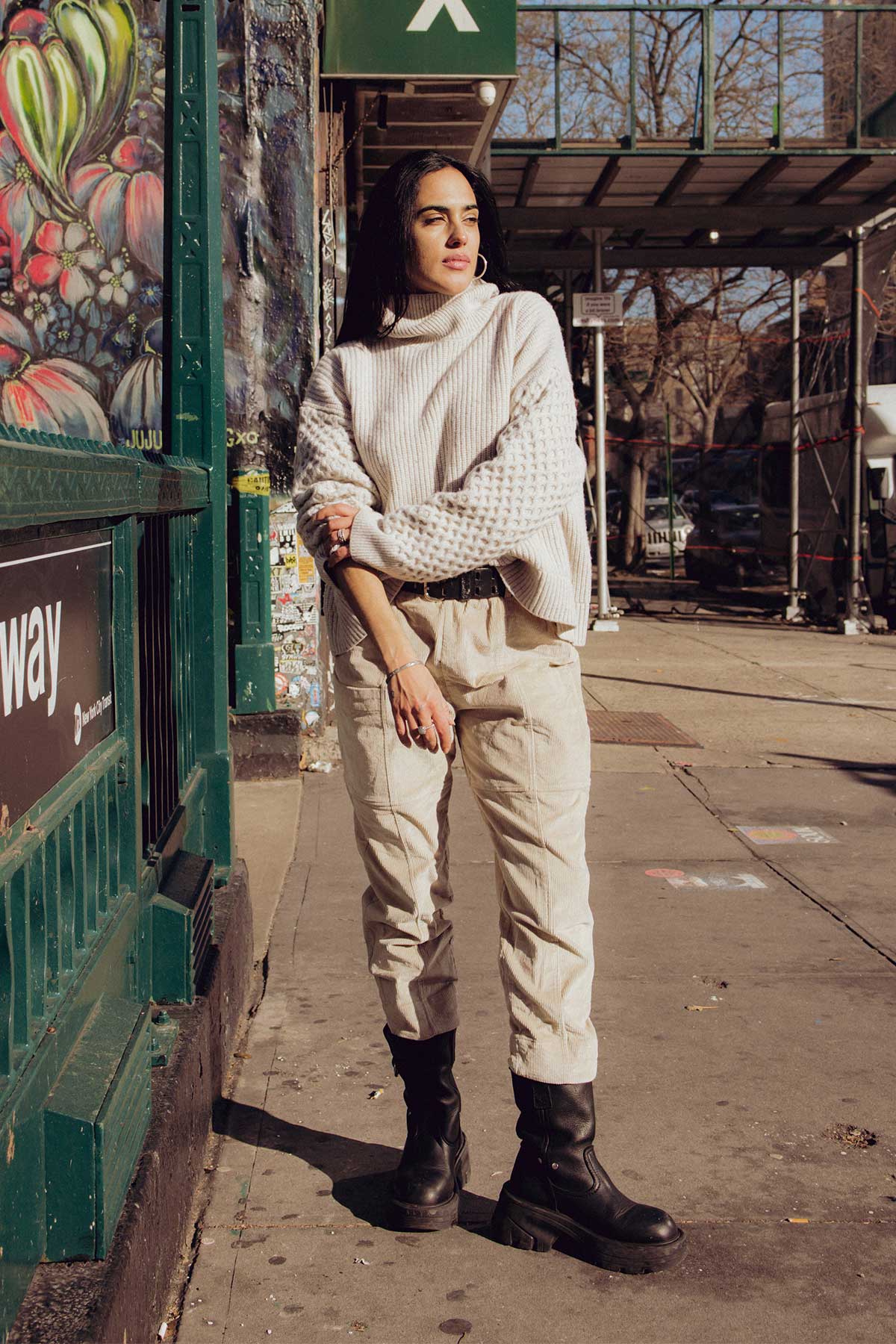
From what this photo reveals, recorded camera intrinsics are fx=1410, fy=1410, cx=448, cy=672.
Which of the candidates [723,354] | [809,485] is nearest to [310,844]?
[809,485]

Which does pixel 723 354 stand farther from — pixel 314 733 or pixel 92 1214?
pixel 92 1214

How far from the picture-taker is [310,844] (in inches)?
227

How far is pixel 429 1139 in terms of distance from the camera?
2799 mm

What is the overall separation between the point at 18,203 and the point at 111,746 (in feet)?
19.4

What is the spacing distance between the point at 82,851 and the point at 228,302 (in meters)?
5.14

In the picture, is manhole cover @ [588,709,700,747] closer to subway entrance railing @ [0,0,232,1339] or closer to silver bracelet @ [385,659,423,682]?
subway entrance railing @ [0,0,232,1339]

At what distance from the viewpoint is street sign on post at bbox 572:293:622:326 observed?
13570 mm

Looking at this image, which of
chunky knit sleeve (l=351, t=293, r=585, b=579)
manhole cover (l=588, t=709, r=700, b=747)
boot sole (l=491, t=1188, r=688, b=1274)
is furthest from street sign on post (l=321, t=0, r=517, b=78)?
boot sole (l=491, t=1188, r=688, b=1274)

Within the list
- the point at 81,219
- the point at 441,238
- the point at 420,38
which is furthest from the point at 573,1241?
the point at 420,38

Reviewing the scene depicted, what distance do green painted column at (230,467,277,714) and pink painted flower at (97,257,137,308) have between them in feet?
4.30

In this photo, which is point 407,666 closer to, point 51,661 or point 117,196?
point 51,661

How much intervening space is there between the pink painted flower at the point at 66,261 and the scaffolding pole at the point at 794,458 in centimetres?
917

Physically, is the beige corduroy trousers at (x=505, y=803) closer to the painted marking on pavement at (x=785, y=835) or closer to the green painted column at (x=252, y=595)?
the painted marking on pavement at (x=785, y=835)

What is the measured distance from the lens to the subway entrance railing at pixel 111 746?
186cm
